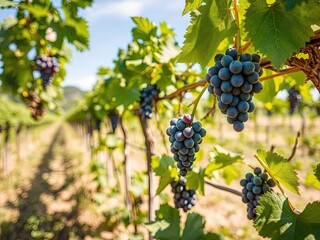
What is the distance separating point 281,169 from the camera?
4.18 ft

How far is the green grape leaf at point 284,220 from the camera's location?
1.12 metres

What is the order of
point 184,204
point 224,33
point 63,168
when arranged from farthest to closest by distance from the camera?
point 63,168, point 184,204, point 224,33

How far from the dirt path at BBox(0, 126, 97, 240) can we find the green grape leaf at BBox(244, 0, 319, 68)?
18.0 ft

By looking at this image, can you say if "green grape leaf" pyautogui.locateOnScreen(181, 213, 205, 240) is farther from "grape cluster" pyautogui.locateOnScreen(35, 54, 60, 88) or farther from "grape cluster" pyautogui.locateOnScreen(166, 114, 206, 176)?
"grape cluster" pyautogui.locateOnScreen(35, 54, 60, 88)

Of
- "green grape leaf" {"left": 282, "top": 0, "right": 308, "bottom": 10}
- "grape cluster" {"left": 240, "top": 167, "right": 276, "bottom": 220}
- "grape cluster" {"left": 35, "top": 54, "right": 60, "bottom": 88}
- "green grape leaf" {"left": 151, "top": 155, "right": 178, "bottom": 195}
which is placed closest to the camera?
"green grape leaf" {"left": 282, "top": 0, "right": 308, "bottom": 10}

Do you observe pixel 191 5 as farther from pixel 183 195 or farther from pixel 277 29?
pixel 183 195

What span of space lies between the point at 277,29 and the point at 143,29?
1.23 m

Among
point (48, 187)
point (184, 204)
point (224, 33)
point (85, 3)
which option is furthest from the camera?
point (48, 187)

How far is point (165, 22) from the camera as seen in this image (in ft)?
7.82

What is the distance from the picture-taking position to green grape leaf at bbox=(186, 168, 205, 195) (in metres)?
1.70

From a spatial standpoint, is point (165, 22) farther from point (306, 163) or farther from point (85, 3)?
point (306, 163)

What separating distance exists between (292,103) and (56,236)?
16.4 ft

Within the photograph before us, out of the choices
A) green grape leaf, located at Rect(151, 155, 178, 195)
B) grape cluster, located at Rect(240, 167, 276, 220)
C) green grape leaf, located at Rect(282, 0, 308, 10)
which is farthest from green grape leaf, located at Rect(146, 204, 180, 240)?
green grape leaf, located at Rect(282, 0, 308, 10)

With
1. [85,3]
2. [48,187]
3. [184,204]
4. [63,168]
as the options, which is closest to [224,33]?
[184,204]
